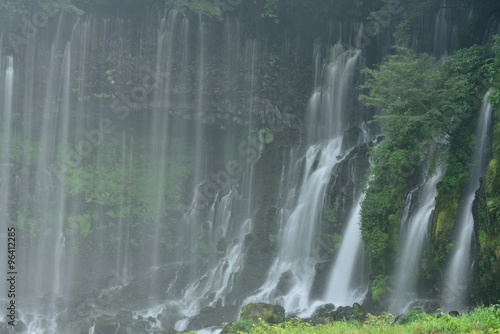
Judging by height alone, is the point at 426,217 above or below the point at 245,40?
below

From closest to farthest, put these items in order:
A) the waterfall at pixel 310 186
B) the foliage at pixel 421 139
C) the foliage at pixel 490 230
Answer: the foliage at pixel 490 230, the foliage at pixel 421 139, the waterfall at pixel 310 186

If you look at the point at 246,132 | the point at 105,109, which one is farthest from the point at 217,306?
the point at 105,109

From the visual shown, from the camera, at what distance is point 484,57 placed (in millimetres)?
13109

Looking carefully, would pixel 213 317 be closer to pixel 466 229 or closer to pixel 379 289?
pixel 379 289

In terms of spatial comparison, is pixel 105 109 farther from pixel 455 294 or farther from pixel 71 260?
pixel 455 294

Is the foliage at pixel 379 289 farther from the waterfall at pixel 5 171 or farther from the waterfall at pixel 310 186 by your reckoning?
the waterfall at pixel 5 171

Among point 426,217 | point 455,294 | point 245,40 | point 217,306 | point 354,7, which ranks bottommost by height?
point 217,306

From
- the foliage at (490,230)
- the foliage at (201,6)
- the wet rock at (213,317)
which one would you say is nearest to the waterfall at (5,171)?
the foliage at (201,6)

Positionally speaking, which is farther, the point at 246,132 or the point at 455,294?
the point at 246,132

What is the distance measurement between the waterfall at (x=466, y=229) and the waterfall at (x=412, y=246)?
3.61ft

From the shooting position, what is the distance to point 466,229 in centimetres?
1142

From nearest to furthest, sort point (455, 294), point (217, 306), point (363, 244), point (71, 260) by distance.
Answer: point (455, 294)
point (363, 244)
point (217, 306)
point (71, 260)

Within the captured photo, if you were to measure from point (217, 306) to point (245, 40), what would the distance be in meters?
12.8

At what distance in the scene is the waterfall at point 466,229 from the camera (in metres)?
11.2
